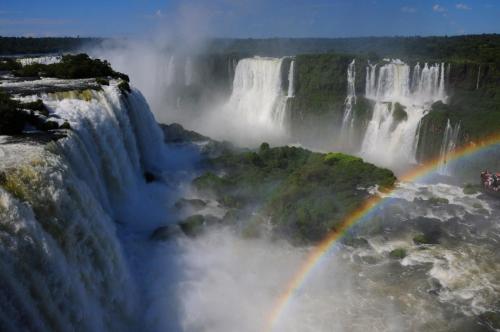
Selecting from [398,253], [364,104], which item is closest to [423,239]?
[398,253]

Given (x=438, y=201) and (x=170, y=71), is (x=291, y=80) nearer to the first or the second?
(x=170, y=71)

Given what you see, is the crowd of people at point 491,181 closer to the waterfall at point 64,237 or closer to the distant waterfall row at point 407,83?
the distant waterfall row at point 407,83

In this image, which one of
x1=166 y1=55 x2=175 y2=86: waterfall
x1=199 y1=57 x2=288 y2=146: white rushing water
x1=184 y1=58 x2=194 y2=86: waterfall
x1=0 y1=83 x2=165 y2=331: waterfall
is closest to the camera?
x1=0 y1=83 x2=165 y2=331: waterfall

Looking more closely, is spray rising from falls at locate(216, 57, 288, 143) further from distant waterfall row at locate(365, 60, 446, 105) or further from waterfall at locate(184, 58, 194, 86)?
distant waterfall row at locate(365, 60, 446, 105)

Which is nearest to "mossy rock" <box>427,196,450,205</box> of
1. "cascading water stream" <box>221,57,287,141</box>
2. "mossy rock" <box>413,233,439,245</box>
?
"mossy rock" <box>413,233,439,245</box>

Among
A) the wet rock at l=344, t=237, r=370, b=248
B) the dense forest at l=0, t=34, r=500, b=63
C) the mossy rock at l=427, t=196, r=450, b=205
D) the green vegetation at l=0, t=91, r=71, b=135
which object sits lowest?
the wet rock at l=344, t=237, r=370, b=248

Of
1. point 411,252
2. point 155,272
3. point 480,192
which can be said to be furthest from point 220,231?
point 480,192
